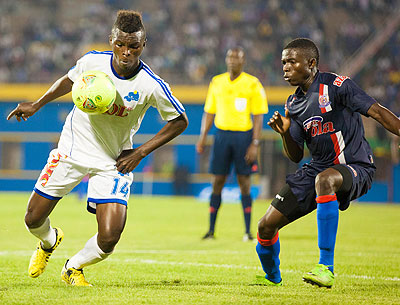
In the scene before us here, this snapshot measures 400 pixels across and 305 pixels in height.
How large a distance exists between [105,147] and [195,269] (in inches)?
73.6

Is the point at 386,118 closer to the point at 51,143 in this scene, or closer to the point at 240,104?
the point at 240,104

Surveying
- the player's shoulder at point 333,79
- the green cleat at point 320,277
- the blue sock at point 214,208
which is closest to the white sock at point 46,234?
the green cleat at point 320,277

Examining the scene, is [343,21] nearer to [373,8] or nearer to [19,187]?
[373,8]

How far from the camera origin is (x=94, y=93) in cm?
505

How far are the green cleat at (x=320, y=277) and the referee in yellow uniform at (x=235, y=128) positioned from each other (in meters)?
5.04

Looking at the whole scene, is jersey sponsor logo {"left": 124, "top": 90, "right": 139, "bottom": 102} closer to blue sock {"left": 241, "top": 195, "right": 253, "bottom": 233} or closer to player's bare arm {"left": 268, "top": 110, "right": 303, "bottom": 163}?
player's bare arm {"left": 268, "top": 110, "right": 303, "bottom": 163}

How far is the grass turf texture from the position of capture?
16.2 ft

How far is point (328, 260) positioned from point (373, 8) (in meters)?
29.1

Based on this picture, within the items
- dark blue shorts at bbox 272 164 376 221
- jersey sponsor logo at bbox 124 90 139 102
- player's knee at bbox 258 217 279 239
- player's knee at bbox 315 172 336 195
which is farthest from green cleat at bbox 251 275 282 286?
jersey sponsor logo at bbox 124 90 139 102

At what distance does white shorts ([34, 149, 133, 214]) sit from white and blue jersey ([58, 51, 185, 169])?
68 millimetres

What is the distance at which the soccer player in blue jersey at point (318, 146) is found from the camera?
208 inches

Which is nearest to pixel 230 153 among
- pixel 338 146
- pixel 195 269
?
pixel 195 269

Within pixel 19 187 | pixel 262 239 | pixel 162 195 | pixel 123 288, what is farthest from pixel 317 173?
pixel 19 187

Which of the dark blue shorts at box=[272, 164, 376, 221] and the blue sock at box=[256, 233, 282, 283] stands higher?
the dark blue shorts at box=[272, 164, 376, 221]
